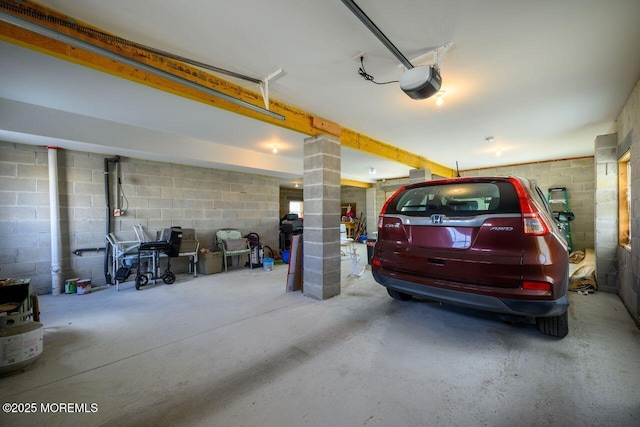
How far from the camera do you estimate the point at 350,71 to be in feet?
8.63

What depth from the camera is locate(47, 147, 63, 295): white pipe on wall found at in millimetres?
4309

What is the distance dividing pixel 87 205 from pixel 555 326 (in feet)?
23.1

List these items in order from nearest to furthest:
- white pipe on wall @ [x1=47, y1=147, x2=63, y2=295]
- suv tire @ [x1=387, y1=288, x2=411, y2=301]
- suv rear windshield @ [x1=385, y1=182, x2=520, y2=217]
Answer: suv rear windshield @ [x1=385, y1=182, x2=520, y2=217]
suv tire @ [x1=387, y1=288, x2=411, y2=301]
white pipe on wall @ [x1=47, y1=147, x2=63, y2=295]

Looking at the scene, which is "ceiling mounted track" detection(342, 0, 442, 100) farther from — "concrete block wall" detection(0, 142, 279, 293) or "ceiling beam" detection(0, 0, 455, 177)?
"concrete block wall" detection(0, 142, 279, 293)

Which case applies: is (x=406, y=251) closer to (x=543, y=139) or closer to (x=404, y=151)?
(x=404, y=151)

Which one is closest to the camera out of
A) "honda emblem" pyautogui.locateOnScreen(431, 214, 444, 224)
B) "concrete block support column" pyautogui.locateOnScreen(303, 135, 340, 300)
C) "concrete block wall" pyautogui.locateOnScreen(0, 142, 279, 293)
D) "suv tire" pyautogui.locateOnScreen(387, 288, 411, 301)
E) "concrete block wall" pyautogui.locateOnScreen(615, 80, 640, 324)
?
"honda emblem" pyautogui.locateOnScreen(431, 214, 444, 224)

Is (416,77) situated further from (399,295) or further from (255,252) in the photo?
(255,252)

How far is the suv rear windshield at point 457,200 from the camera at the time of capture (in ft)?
6.84

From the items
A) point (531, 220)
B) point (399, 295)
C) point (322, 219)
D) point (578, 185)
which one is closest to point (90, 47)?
point (322, 219)

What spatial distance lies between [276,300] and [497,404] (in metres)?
2.76

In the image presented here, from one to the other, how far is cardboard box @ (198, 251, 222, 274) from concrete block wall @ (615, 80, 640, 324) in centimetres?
648

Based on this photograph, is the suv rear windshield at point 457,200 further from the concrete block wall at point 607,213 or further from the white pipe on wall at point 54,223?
the white pipe on wall at point 54,223

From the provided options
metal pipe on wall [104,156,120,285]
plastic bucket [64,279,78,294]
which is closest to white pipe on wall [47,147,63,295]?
plastic bucket [64,279,78,294]

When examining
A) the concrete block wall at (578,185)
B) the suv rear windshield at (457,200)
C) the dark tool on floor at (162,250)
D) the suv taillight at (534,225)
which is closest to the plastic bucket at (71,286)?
the dark tool on floor at (162,250)
